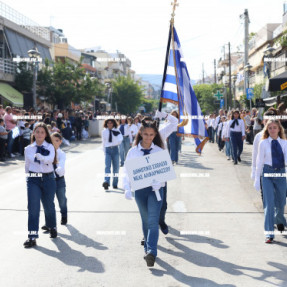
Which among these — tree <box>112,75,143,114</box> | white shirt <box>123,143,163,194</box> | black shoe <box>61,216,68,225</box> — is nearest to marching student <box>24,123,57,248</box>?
black shoe <box>61,216,68,225</box>

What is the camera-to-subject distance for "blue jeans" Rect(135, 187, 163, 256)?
553cm

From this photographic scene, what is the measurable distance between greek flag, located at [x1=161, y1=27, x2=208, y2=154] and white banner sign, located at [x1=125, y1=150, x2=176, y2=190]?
2416mm

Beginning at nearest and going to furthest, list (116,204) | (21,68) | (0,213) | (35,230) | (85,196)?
1. (35,230)
2. (0,213)
3. (116,204)
4. (85,196)
5. (21,68)

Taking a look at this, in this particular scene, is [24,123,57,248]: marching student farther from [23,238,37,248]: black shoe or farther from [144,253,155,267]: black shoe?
[144,253,155,267]: black shoe

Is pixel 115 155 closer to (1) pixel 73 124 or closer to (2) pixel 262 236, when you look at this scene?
(2) pixel 262 236

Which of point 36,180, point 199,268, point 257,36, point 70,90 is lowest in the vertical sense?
point 199,268

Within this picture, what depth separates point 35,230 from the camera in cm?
A: 658

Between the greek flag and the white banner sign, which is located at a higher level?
the greek flag

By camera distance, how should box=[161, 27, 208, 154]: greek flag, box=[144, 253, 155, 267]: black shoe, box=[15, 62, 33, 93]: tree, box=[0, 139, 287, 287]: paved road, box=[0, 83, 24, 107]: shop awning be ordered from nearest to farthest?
box=[0, 139, 287, 287]: paved road
box=[144, 253, 155, 267]: black shoe
box=[161, 27, 208, 154]: greek flag
box=[0, 83, 24, 107]: shop awning
box=[15, 62, 33, 93]: tree

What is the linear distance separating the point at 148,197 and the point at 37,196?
5.77 ft

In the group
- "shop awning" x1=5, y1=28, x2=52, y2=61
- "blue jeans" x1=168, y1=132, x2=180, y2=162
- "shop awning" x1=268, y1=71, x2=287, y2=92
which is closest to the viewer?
"shop awning" x1=268, y1=71, x2=287, y2=92

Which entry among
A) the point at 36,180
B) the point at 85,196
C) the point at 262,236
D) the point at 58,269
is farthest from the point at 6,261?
the point at 85,196

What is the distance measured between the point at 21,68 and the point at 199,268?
32.4m

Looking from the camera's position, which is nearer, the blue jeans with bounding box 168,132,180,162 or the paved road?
the paved road
